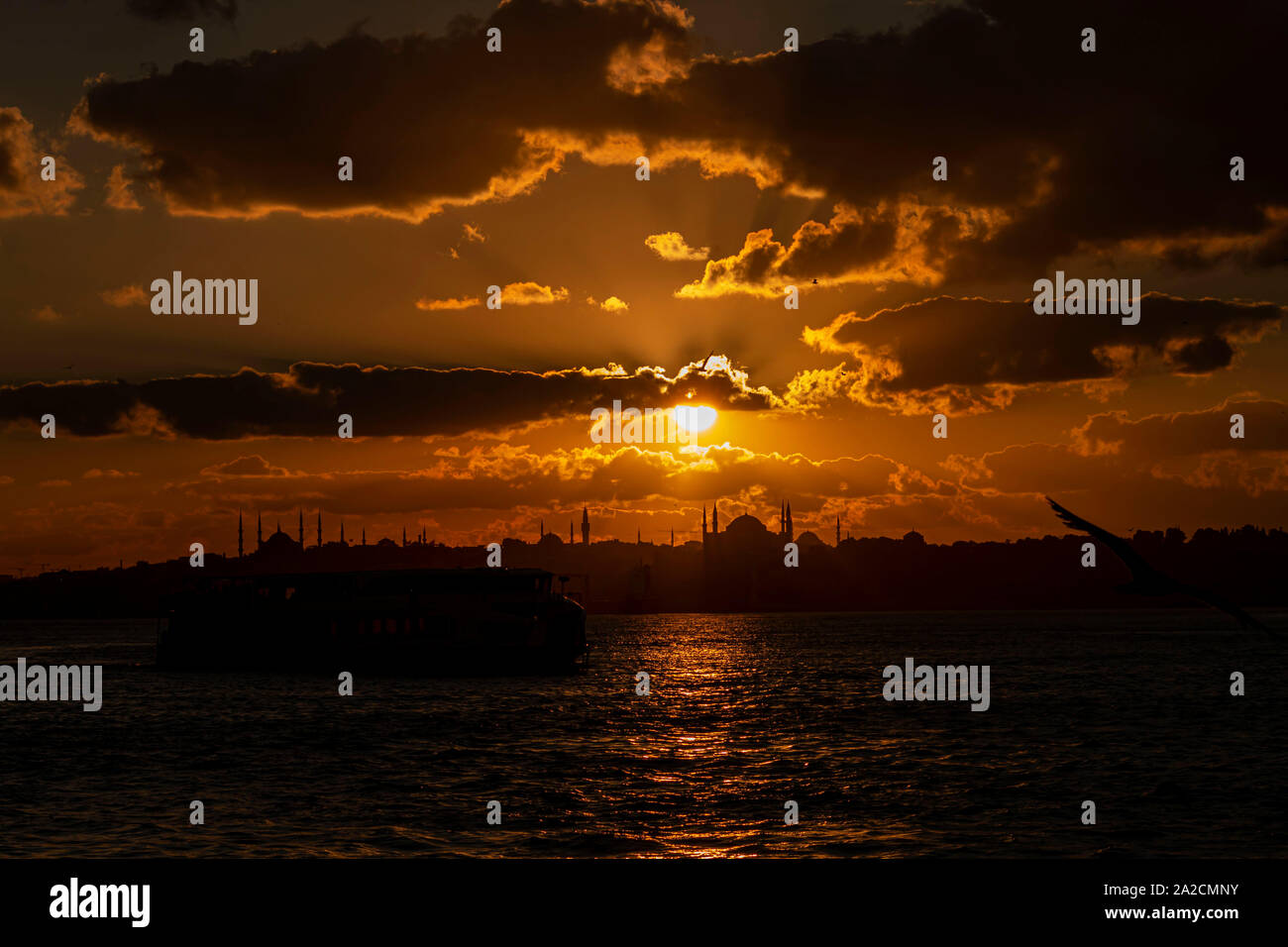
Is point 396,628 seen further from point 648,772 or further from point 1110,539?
point 1110,539

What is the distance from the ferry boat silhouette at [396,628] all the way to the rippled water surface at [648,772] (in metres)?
14.0

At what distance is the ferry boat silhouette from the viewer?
358 ft

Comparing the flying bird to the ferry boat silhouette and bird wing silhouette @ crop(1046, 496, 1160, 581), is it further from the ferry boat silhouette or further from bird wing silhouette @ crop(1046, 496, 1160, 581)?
the ferry boat silhouette

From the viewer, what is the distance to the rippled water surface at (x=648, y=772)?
30391 millimetres

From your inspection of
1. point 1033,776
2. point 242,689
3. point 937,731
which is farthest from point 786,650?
point 1033,776

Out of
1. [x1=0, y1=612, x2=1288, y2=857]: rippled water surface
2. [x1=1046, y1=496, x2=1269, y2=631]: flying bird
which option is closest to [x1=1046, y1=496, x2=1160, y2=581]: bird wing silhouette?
[x1=1046, y1=496, x2=1269, y2=631]: flying bird

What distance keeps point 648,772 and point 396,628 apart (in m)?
75.3

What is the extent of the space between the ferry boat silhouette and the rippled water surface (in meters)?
14.0

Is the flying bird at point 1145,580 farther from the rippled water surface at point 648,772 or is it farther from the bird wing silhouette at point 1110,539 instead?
the rippled water surface at point 648,772

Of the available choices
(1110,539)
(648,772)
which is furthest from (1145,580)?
(648,772)

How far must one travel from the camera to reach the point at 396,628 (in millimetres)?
116312
